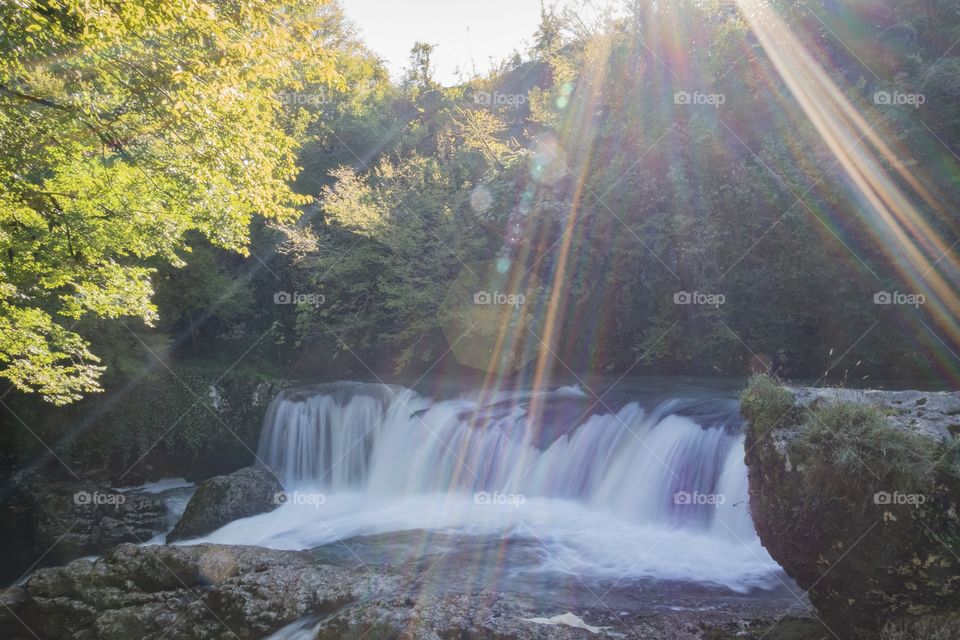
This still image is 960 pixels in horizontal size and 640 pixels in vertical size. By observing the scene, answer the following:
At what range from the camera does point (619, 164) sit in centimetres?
1620

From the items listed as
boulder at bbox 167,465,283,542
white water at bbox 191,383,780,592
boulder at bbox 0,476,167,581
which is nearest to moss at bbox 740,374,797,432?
white water at bbox 191,383,780,592

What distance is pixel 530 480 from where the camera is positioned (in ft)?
37.8

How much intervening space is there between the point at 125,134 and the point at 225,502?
7219 mm

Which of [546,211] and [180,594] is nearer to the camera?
[180,594]

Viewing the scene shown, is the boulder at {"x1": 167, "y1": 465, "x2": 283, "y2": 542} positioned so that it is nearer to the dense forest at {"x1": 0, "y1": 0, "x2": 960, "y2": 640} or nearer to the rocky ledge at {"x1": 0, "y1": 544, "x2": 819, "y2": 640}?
the dense forest at {"x1": 0, "y1": 0, "x2": 960, "y2": 640}

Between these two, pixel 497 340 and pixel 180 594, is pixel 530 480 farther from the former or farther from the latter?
pixel 180 594

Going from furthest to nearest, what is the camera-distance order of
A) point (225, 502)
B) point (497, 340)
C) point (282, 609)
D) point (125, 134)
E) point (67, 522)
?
point (497, 340) < point (67, 522) < point (225, 502) < point (282, 609) < point (125, 134)

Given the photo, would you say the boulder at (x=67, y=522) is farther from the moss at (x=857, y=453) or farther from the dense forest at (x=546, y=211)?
the moss at (x=857, y=453)

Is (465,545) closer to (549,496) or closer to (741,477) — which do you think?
(549,496)

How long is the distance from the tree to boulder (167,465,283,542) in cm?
376

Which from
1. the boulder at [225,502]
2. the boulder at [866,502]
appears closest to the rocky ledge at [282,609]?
the boulder at [866,502]

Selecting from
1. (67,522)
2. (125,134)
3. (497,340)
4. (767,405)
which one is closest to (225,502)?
(67,522)

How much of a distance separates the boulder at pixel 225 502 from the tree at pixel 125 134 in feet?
12.3

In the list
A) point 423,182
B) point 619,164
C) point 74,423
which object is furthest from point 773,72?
point 74,423
